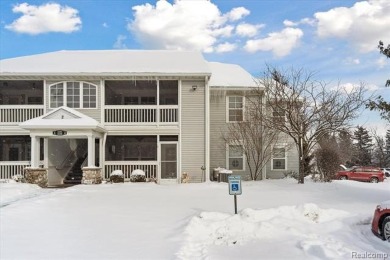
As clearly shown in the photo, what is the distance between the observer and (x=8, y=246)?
6.97m

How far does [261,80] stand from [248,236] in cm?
1601

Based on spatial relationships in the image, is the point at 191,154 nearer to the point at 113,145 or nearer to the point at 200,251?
the point at 113,145

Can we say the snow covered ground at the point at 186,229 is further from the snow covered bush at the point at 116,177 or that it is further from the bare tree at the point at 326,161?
the bare tree at the point at 326,161

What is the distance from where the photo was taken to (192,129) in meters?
Result: 20.4

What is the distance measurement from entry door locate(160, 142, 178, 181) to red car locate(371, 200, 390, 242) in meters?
13.3

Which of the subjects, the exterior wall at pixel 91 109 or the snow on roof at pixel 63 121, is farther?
the exterior wall at pixel 91 109

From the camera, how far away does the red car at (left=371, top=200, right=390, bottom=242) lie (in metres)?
7.51

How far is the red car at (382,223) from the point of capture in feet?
24.6

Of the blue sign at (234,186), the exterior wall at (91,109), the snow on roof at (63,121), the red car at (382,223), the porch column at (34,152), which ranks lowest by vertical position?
the red car at (382,223)

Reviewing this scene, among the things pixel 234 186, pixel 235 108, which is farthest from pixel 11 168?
pixel 234 186

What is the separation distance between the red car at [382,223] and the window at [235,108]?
1505cm

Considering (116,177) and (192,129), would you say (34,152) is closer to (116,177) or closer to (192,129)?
(116,177)

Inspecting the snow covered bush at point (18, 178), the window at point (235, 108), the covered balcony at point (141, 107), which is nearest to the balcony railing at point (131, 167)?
the covered balcony at point (141, 107)

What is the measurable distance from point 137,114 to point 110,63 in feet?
11.9
